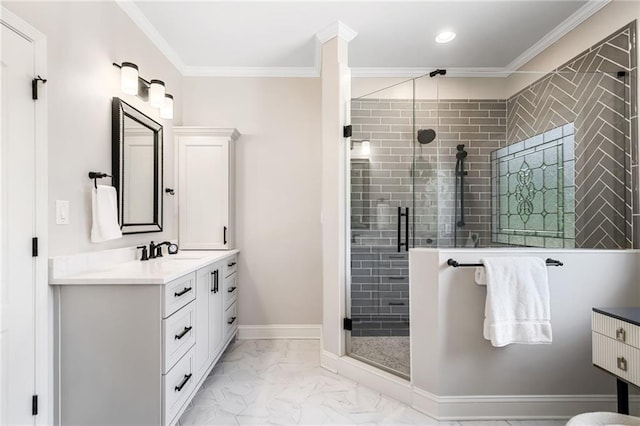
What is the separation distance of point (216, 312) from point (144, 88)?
6.03ft

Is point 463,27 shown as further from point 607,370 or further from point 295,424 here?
point 295,424

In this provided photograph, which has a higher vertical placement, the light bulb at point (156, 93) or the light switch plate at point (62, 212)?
the light bulb at point (156, 93)

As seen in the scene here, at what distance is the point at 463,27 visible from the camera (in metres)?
2.43

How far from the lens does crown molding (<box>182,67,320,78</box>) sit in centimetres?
308

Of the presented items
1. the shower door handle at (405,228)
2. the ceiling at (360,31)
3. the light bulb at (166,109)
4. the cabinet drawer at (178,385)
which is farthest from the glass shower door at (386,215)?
the light bulb at (166,109)

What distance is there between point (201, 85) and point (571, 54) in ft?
10.7

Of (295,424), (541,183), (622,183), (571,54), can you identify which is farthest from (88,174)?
(571,54)

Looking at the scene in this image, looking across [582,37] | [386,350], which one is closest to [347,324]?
[386,350]

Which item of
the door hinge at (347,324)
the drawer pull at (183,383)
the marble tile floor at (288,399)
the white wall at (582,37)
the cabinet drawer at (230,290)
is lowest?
the marble tile floor at (288,399)

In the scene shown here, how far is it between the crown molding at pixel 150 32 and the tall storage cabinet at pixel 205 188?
0.71 meters

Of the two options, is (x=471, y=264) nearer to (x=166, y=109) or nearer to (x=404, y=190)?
(x=404, y=190)

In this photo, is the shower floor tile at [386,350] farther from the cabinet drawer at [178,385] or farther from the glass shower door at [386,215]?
the cabinet drawer at [178,385]

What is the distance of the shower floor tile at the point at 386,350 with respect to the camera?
2.13m

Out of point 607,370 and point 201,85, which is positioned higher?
point 201,85
